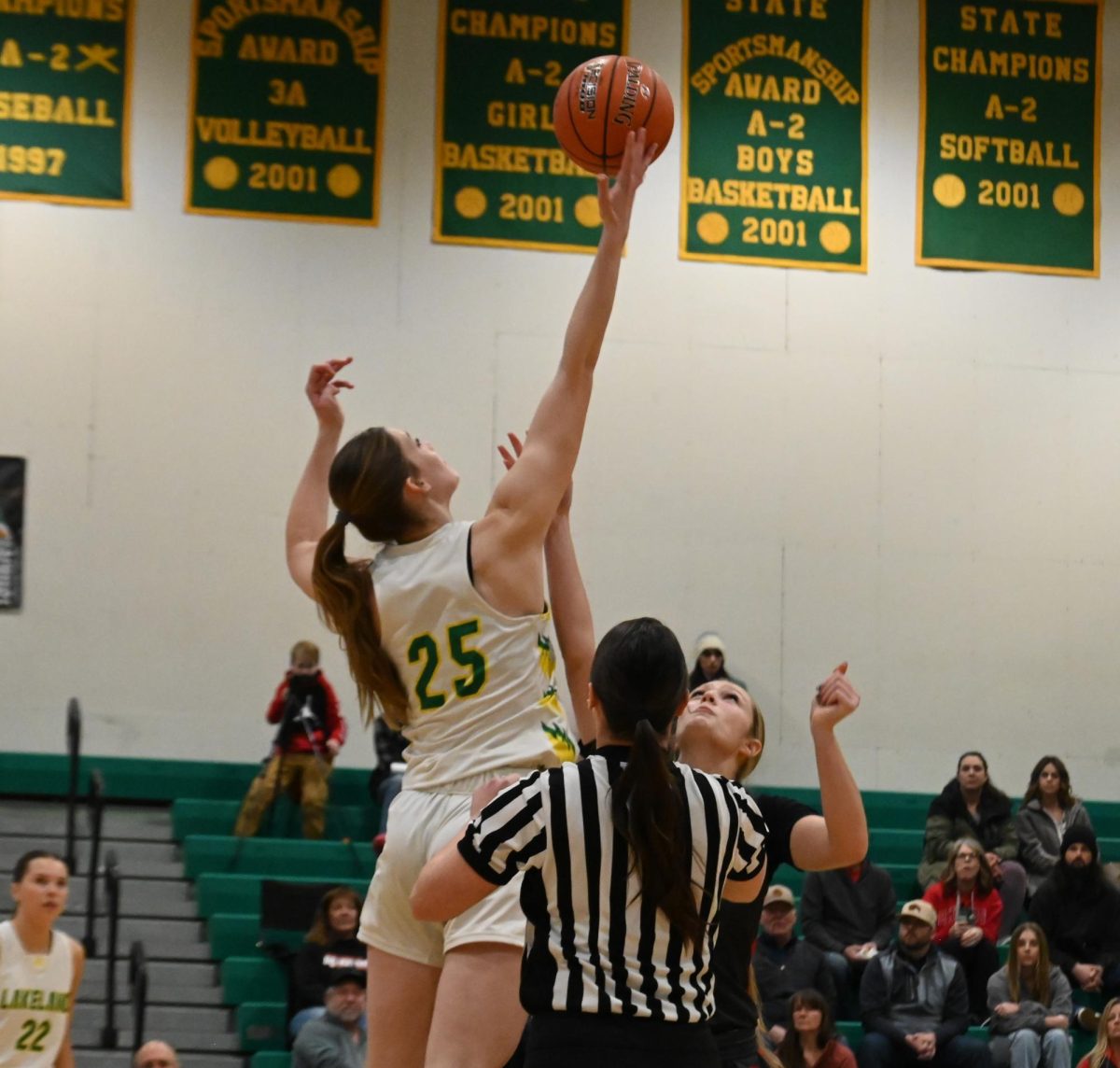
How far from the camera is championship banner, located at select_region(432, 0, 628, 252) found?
13.8 metres

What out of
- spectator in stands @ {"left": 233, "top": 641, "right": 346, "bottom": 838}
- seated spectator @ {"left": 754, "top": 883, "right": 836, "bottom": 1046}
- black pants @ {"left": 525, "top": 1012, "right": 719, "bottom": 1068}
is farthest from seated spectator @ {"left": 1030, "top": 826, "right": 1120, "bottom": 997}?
black pants @ {"left": 525, "top": 1012, "right": 719, "bottom": 1068}

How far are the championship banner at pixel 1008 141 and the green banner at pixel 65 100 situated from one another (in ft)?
21.1

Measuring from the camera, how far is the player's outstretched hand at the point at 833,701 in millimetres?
3357

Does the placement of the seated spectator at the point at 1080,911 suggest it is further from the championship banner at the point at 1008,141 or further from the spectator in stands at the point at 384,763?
the championship banner at the point at 1008,141

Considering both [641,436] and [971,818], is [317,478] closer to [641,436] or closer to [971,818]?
[971,818]

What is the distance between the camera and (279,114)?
44.5 ft

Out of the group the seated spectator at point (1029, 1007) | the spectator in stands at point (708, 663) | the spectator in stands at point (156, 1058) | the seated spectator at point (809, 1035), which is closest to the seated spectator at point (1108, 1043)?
the seated spectator at point (1029, 1007)

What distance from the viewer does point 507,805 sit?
→ 2.96 meters

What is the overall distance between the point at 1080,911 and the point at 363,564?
27.8ft

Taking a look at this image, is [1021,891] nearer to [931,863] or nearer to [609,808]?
[931,863]

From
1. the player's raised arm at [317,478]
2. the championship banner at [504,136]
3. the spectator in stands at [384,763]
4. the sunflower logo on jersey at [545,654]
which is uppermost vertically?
the championship banner at [504,136]

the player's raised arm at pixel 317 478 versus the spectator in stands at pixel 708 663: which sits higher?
the player's raised arm at pixel 317 478

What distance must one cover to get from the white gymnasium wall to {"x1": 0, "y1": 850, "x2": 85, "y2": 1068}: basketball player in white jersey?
235 inches

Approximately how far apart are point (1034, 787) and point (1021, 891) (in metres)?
1.05
